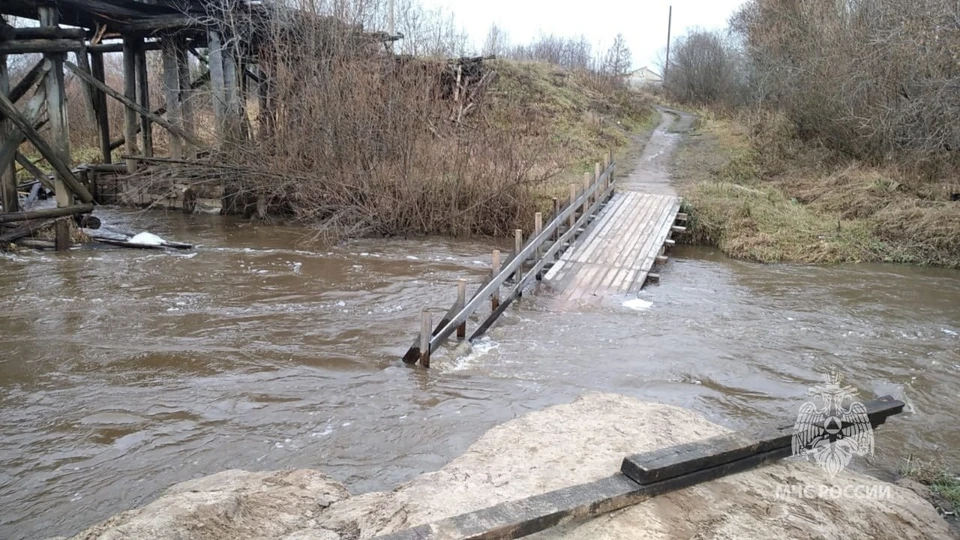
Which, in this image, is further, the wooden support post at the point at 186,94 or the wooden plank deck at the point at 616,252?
the wooden support post at the point at 186,94

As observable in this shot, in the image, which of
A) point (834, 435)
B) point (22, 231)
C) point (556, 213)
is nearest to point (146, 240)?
point (22, 231)

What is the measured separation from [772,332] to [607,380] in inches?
119

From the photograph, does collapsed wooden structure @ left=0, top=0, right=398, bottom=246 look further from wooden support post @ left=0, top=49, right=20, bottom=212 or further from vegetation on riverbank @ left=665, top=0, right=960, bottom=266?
vegetation on riverbank @ left=665, top=0, right=960, bottom=266

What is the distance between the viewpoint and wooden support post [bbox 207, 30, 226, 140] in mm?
Answer: 15203

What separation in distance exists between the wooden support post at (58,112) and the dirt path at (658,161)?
12470 millimetres

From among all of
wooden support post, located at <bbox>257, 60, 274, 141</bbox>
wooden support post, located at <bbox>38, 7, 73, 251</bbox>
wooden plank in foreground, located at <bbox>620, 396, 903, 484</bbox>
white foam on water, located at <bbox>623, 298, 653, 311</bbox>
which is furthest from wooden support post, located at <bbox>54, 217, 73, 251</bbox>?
wooden plank in foreground, located at <bbox>620, 396, 903, 484</bbox>

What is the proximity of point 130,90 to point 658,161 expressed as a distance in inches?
621

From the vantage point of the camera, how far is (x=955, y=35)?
39.8ft

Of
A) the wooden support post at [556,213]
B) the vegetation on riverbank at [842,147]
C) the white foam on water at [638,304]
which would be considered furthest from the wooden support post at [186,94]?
the vegetation on riverbank at [842,147]

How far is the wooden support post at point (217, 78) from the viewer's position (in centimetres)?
1520

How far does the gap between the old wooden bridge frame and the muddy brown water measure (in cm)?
24

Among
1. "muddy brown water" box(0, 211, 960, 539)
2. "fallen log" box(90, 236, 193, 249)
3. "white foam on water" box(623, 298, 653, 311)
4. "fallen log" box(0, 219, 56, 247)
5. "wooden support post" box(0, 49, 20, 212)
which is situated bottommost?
"muddy brown water" box(0, 211, 960, 539)

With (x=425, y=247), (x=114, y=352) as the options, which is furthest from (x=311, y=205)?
(x=114, y=352)

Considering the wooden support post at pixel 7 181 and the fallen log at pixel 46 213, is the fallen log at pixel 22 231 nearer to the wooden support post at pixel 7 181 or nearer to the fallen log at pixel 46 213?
the fallen log at pixel 46 213
